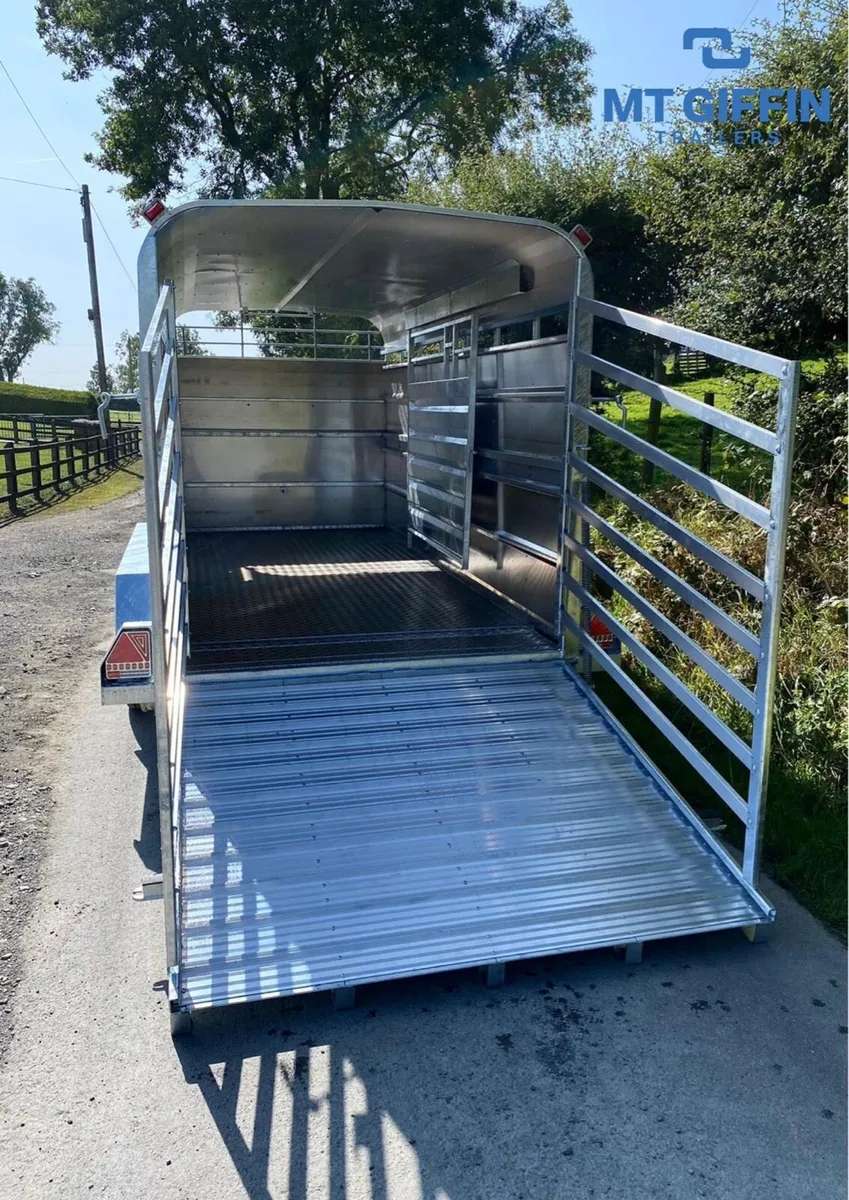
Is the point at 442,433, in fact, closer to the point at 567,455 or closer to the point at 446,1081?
the point at 567,455

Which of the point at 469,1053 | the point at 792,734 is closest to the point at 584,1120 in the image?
the point at 469,1053

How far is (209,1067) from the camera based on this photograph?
287 centimetres

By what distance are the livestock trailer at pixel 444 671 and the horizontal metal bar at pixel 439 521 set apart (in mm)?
57

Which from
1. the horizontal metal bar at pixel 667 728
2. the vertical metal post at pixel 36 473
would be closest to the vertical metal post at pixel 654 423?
the horizontal metal bar at pixel 667 728

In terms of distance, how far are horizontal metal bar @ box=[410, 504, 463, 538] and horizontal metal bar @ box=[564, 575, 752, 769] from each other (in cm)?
183

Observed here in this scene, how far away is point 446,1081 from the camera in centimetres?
279

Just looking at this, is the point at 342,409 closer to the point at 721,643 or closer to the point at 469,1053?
the point at 721,643

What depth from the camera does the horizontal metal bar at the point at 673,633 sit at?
3490mm

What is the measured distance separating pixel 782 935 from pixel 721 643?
252 cm

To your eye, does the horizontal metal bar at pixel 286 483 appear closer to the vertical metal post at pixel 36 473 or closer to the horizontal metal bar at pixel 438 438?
the horizontal metal bar at pixel 438 438

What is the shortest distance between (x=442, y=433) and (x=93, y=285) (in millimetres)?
22636

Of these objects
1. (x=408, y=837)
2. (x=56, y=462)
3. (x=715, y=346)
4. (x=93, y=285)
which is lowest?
(x=408, y=837)

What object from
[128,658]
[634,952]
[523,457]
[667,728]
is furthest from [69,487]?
[634,952]

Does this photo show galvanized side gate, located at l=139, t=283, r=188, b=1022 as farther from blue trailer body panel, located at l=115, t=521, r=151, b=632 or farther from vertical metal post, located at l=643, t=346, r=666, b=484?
vertical metal post, located at l=643, t=346, r=666, b=484
